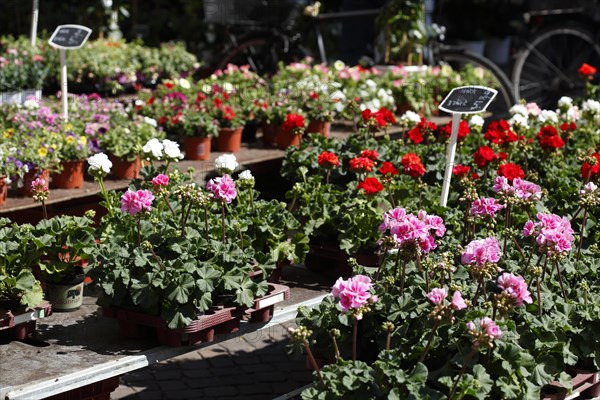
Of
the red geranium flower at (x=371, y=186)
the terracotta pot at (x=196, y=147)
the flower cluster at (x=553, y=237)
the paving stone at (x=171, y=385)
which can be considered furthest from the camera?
the terracotta pot at (x=196, y=147)

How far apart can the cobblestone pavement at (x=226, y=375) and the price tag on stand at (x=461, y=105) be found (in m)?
1.24

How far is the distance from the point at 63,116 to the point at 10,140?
17.2 inches

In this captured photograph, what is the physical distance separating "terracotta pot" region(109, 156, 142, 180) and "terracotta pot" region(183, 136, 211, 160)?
0.54 meters

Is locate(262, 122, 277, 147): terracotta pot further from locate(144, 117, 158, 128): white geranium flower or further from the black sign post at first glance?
the black sign post

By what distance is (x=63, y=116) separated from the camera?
5230 millimetres

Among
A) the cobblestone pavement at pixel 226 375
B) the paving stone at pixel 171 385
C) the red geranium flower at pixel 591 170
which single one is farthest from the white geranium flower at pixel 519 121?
the paving stone at pixel 171 385

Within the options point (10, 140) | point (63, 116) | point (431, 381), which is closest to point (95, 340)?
point (431, 381)

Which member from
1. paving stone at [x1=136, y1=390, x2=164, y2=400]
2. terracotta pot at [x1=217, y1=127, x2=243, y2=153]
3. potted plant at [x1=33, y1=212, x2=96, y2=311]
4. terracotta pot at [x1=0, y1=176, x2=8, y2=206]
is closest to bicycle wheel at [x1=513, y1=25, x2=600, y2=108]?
terracotta pot at [x1=217, y1=127, x2=243, y2=153]

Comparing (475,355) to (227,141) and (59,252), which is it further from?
(227,141)

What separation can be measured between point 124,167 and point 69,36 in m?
0.82

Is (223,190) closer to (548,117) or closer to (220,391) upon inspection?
(220,391)

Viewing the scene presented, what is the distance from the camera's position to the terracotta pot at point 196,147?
17.7ft

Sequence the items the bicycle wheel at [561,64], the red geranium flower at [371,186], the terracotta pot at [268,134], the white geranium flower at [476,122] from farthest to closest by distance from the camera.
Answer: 1. the bicycle wheel at [561,64]
2. the terracotta pot at [268,134]
3. the white geranium flower at [476,122]
4. the red geranium flower at [371,186]

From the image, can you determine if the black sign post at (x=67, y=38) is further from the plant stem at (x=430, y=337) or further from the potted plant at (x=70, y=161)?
the plant stem at (x=430, y=337)
